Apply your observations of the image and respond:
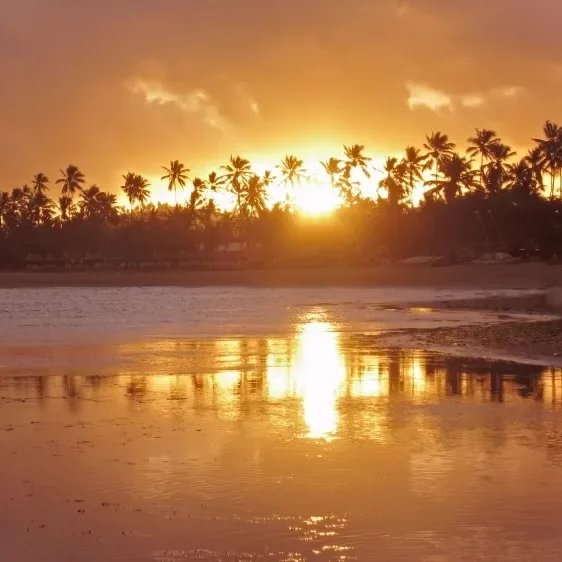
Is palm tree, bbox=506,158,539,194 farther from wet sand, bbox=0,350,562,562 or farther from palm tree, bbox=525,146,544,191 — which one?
wet sand, bbox=0,350,562,562

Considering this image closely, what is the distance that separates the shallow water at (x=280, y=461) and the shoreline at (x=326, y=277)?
40.9 m

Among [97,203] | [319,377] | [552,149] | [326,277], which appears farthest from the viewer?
[97,203]

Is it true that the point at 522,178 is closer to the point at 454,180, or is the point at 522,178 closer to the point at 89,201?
the point at 454,180

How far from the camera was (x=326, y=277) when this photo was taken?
228 feet

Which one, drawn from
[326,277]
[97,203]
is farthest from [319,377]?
[97,203]

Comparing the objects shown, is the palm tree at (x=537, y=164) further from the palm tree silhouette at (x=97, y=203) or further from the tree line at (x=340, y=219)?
the palm tree silhouette at (x=97, y=203)

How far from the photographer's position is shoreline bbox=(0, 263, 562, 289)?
196 feet

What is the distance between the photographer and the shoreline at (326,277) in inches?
2349

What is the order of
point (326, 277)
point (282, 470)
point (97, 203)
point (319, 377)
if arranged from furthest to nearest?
point (97, 203)
point (326, 277)
point (319, 377)
point (282, 470)

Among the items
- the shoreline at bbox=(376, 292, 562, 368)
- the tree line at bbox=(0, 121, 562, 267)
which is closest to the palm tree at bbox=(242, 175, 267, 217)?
the tree line at bbox=(0, 121, 562, 267)

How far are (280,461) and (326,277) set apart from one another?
59839mm

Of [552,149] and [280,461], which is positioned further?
[552,149]

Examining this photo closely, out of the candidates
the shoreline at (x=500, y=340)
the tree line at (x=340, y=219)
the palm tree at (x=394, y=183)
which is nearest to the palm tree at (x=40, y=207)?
the tree line at (x=340, y=219)

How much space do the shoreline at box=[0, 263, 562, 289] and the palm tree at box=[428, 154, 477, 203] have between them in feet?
58.8
